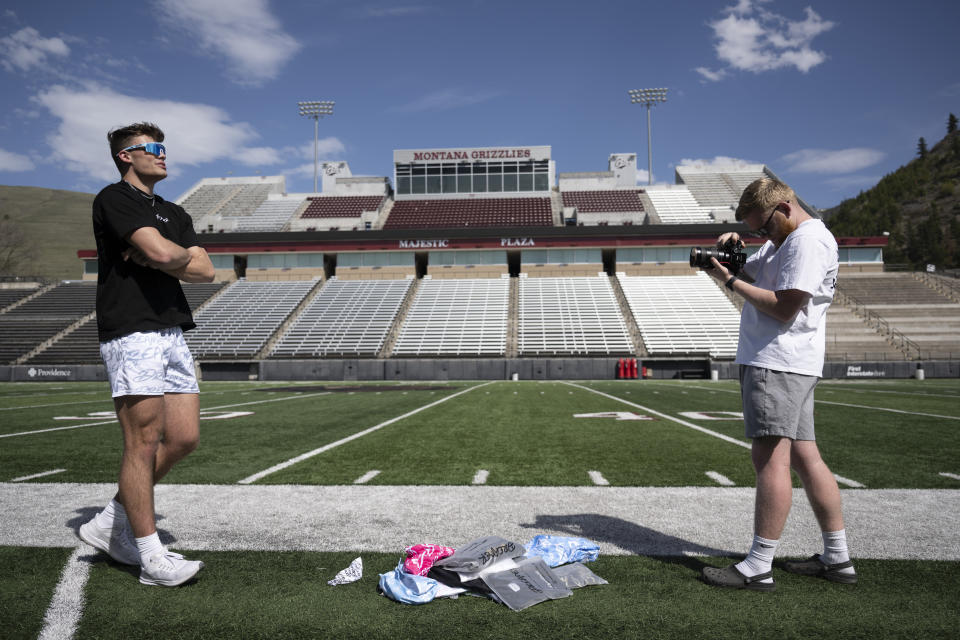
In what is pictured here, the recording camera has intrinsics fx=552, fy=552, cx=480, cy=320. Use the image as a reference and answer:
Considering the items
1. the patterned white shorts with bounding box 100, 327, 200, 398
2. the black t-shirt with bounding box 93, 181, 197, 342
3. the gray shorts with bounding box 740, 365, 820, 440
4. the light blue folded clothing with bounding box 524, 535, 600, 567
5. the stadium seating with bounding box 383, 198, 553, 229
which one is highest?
the stadium seating with bounding box 383, 198, 553, 229

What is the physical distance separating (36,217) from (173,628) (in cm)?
15352

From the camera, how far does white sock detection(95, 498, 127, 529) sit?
2830 millimetres

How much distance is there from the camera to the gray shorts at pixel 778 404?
254cm

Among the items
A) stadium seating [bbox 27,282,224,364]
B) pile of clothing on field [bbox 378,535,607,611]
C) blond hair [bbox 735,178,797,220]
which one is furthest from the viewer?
stadium seating [bbox 27,282,224,364]

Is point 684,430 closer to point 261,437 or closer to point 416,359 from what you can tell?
point 261,437

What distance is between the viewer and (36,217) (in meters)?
120

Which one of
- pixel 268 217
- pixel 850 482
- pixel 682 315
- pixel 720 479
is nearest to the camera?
pixel 850 482

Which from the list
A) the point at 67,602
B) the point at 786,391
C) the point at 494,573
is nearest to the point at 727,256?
the point at 786,391

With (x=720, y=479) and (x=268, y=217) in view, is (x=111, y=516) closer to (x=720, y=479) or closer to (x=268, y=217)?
(x=720, y=479)

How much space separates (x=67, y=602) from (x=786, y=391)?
10.7 feet

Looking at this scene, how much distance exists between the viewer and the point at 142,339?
2633 millimetres

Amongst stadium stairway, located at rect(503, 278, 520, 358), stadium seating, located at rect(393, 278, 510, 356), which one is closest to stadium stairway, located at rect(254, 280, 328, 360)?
stadium seating, located at rect(393, 278, 510, 356)

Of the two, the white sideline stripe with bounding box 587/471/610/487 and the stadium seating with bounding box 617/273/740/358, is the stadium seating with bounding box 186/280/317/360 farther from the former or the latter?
the white sideline stripe with bounding box 587/471/610/487

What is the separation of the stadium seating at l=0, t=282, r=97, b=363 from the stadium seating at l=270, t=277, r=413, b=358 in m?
10.9
